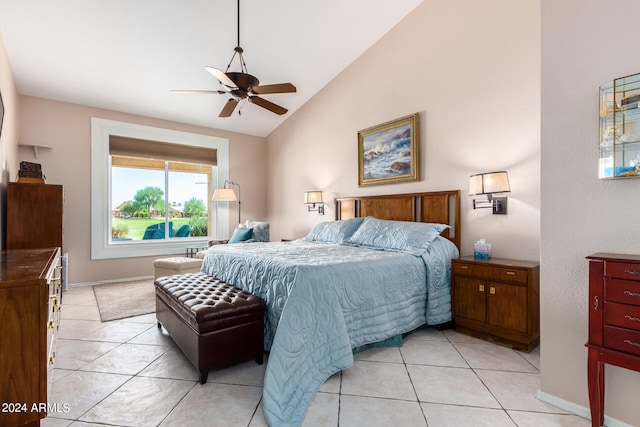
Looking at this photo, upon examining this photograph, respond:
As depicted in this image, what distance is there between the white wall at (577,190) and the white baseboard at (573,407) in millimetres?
24

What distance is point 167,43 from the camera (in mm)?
3680

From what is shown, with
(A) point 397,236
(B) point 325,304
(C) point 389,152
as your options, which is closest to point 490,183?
(A) point 397,236

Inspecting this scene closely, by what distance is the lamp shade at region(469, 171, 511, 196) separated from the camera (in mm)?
2840

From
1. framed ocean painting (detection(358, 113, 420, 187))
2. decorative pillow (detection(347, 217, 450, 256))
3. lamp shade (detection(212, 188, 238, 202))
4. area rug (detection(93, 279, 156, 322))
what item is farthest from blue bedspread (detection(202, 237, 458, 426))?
lamp shade (detection(212, 188, 238, 202))

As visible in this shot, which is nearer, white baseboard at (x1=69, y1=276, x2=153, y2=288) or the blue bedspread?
the blue bedspread

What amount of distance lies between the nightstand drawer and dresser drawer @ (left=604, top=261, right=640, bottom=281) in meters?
0.14

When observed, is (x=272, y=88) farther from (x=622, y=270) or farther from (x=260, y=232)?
(x=622, y=270)

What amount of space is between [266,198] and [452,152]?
4.33 m

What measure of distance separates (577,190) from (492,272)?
3.74 ft

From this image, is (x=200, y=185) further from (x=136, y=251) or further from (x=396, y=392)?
(x=396, y=392)

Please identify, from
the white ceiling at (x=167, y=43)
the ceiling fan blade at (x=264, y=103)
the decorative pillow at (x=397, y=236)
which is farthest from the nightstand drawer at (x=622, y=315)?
the white ceiling at (x=167, y=43)

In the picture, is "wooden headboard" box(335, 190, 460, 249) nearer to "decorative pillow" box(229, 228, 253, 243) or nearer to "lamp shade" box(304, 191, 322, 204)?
"lamp shade" box(304, 191, 322, 204)

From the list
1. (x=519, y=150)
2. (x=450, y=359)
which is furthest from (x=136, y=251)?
(x=519, y=150)

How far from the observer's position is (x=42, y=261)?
196cm
